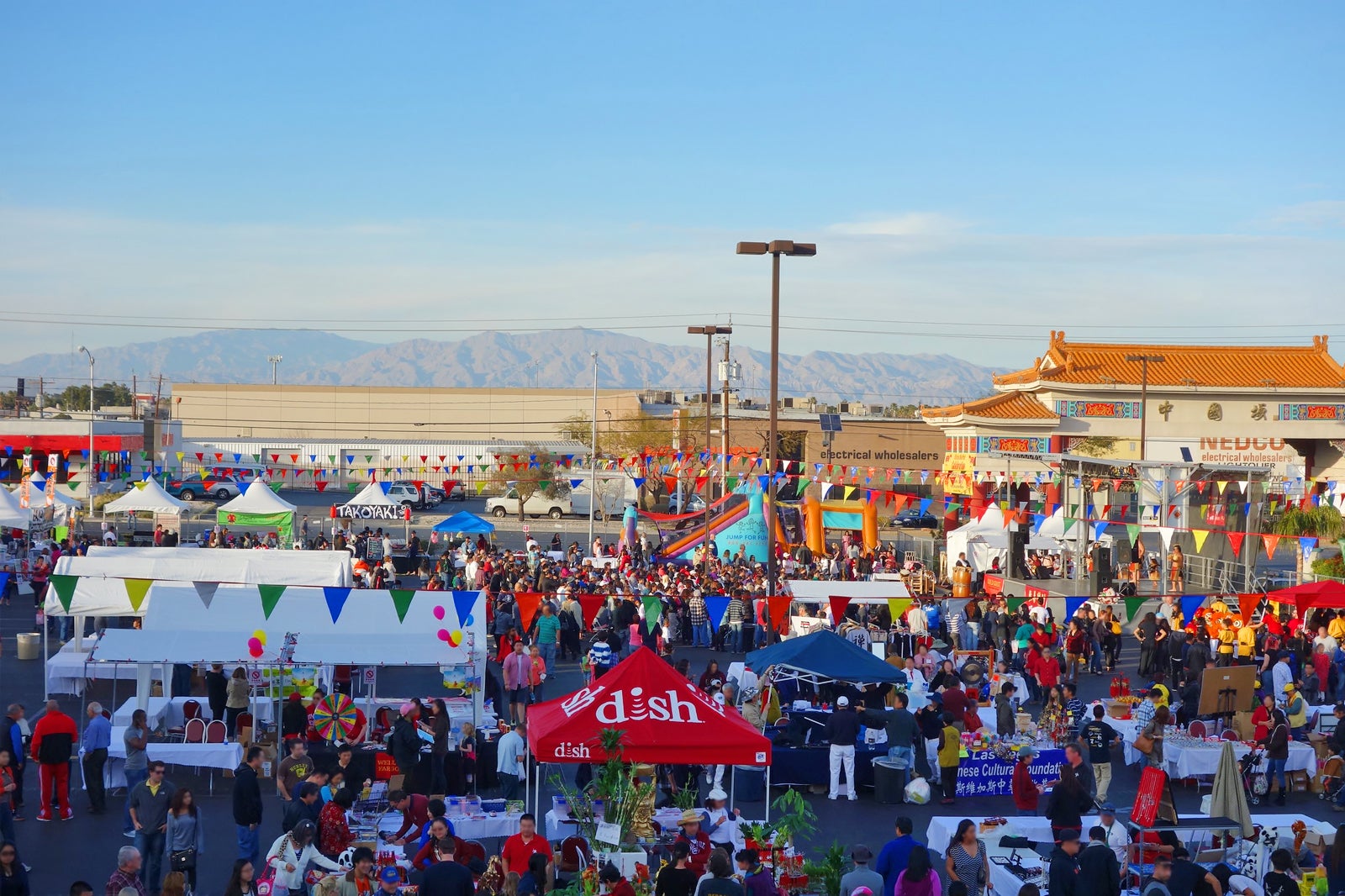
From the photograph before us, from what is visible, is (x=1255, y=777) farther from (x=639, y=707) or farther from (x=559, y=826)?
(x=559, y=826)

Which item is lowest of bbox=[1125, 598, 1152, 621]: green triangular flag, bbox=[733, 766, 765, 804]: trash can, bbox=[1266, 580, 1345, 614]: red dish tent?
bbox=[733, 766, 765, 804]: trash can

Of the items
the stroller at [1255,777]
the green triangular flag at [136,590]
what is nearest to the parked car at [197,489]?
the green triangular flag at [136,590]

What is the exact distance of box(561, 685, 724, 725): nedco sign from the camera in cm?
1120

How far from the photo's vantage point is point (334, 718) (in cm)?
1455

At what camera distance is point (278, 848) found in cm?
955

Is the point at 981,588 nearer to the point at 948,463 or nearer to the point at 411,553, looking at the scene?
the point at 411,553

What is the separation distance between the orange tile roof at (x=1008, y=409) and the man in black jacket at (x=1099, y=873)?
37.6m

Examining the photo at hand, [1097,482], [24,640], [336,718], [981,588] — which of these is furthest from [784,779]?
[1097,482]

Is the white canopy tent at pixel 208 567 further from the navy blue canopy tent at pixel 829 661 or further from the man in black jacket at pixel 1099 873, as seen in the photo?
the man in black jacket at pixel 1099 873

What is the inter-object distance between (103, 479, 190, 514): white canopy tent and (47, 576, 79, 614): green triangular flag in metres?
14.1

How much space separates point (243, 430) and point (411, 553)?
6670 centimetres

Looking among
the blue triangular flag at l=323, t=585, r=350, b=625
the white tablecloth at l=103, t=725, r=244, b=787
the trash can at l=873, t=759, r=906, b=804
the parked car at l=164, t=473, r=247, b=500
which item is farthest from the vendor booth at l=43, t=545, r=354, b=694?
the parked car at l=164, t=473, r=247, b=500

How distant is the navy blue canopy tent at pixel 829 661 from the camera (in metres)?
15.1

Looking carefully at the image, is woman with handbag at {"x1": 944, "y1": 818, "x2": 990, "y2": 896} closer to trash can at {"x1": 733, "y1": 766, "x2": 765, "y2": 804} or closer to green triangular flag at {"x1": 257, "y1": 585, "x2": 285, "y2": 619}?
trash can at {"x1": 733, "y1": 766, "x2": 765, "y2": 804}
